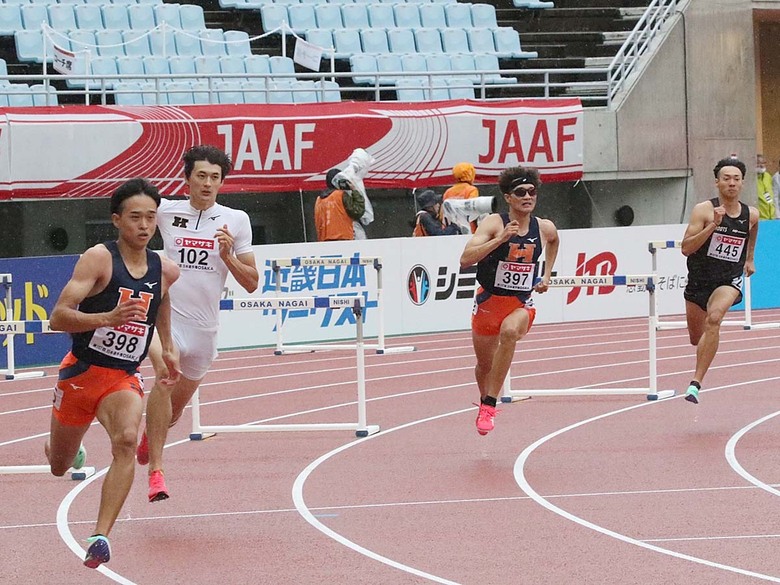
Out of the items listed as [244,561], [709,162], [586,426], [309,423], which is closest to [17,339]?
[309,423]

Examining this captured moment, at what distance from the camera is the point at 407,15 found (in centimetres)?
2361

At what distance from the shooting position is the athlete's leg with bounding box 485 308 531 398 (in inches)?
373

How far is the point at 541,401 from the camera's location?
468 inches

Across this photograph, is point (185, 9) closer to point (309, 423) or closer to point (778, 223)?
point (778, 223)

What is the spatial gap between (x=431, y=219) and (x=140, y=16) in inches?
250

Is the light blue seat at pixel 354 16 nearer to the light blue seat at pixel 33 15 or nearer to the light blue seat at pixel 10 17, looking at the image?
the light blue seat at pixel 33 15

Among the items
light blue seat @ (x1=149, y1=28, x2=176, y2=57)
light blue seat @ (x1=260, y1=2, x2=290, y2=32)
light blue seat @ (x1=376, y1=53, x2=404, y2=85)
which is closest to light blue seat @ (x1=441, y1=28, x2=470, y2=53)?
light blue seat @ (x1=376, y1=53, x2=404, y2=85)

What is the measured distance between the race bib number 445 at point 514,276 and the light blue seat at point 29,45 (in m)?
12.0

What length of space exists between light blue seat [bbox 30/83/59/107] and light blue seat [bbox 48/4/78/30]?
43.0 inches

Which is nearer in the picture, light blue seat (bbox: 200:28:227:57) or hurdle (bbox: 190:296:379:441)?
hurdle (bbox: 190:296:379:441)

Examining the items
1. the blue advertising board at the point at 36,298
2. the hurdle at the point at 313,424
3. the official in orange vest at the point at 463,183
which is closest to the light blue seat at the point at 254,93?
the official in orange vest at the point at 463,183

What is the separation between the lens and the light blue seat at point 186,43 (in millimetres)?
21141

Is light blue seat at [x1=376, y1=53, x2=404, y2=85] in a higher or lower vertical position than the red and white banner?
higher

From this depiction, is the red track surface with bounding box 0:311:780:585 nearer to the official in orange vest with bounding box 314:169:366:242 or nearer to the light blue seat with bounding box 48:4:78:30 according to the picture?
the official in orange vest with bounding box 314:169:366:242
